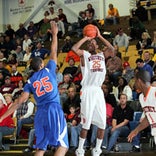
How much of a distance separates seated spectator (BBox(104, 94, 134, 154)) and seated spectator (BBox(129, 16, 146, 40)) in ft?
19.4

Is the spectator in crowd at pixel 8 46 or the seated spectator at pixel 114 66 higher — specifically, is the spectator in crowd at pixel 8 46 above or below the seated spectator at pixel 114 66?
above

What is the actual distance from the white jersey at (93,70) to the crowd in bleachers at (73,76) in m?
1.05

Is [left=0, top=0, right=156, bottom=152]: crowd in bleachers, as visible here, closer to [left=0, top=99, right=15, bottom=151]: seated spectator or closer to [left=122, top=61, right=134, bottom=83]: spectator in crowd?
[left=122, top=61, right=134, bottom=83]: spectator in crowd

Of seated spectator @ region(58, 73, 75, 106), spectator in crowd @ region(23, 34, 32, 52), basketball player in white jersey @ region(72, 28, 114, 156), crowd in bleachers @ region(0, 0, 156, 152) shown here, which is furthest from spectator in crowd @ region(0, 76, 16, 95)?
basketball player in white jersey @ region(72, 28, 114, 156)

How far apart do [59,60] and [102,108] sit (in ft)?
28.0

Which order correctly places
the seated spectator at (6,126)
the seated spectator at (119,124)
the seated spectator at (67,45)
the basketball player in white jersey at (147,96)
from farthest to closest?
the seated spectator at (67,45) → the seated spectator at (6,126) → the seated spectator at (119,124) → the basketball player in white jersey at (147,96)

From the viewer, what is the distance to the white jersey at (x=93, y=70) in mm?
8461

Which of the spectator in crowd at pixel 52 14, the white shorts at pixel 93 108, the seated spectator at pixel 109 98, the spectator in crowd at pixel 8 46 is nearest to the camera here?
the white shorts at pixel 93 108

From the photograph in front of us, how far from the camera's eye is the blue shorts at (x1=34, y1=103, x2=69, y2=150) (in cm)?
657

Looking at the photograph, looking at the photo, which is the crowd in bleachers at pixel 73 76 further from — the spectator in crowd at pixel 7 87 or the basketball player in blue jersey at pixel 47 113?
the basketball player in blue jersey at pixel 47 113

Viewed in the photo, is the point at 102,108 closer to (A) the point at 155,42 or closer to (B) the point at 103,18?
(A) the point at 155,42

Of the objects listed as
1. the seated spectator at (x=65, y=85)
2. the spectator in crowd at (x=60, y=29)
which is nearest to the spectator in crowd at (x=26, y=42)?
the spectator in crowd at (x=60, y=29)

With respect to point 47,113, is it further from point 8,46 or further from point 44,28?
point 44,28

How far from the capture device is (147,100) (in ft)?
19.0
